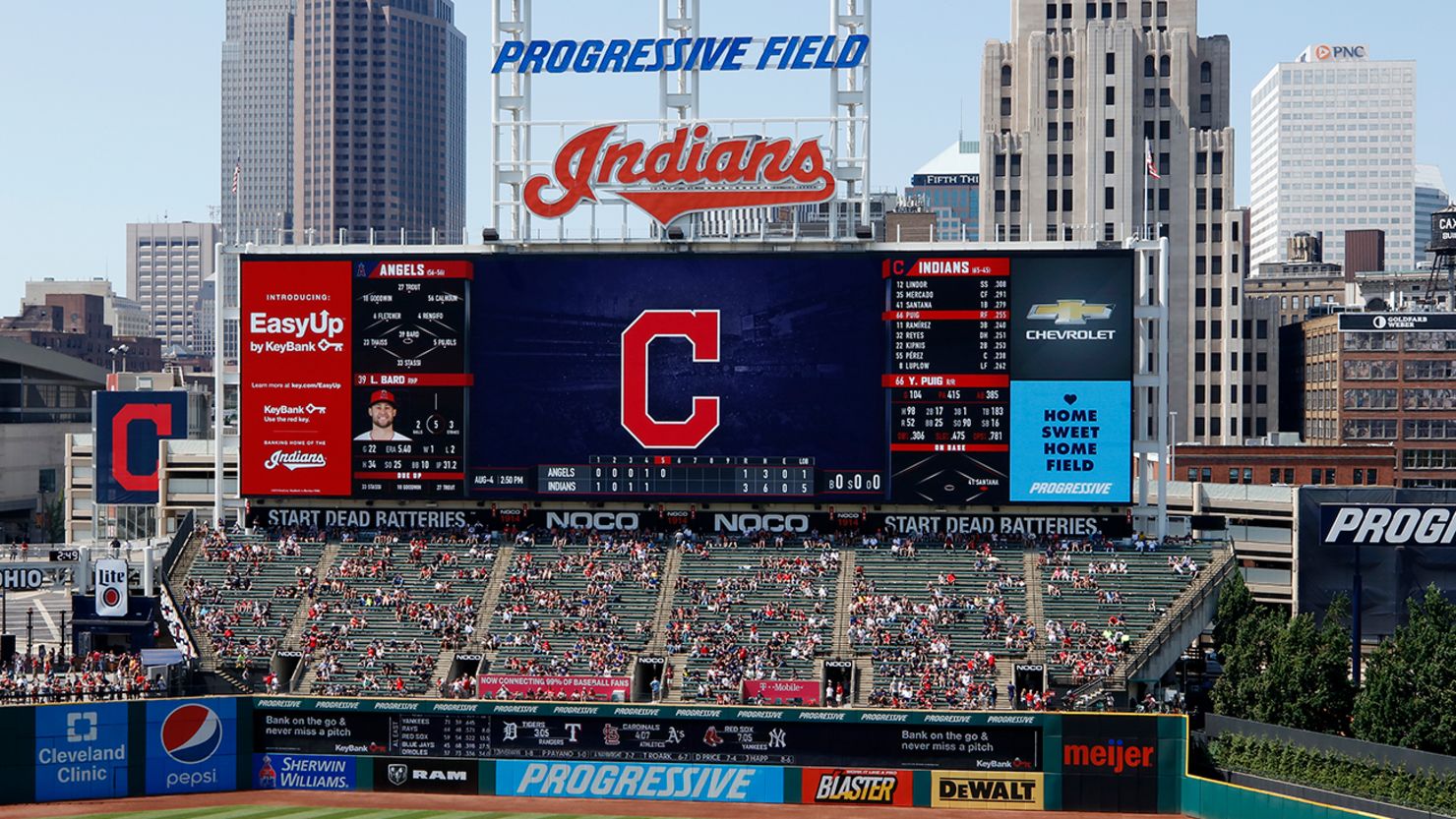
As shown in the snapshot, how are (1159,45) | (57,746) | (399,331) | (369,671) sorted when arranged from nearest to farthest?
(57,746) < (369,671) < (399,331) < (1159,45)

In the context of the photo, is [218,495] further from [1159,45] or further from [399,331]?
[1159,45]

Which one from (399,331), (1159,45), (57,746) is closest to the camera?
(57,746)

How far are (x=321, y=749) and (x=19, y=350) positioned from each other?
260 feet

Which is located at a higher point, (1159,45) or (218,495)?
(1159,45)

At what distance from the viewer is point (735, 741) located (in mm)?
48219

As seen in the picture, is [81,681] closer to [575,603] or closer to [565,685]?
[565,685]

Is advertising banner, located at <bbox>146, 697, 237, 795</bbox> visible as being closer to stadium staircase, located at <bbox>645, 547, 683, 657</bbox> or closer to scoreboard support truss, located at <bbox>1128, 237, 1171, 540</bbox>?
stadium staircase, located at <bbox>645, 547, 683, 657</bbox>


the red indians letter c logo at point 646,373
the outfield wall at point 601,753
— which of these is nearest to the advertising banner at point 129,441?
the red indians letter c logo at point 646,373

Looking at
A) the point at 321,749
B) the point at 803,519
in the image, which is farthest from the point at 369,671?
the point at 803,519

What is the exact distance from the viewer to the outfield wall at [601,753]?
46875 millimetres

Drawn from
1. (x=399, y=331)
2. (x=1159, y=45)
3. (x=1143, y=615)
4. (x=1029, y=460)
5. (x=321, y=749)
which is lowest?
(x=321, y=749)

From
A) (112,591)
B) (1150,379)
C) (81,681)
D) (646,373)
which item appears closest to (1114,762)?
(1150,379)

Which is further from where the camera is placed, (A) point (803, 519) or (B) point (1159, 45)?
(B) point (1159, 45)

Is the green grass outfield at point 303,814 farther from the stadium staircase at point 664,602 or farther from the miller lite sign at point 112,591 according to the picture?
the miller lite sign at point 112,591
